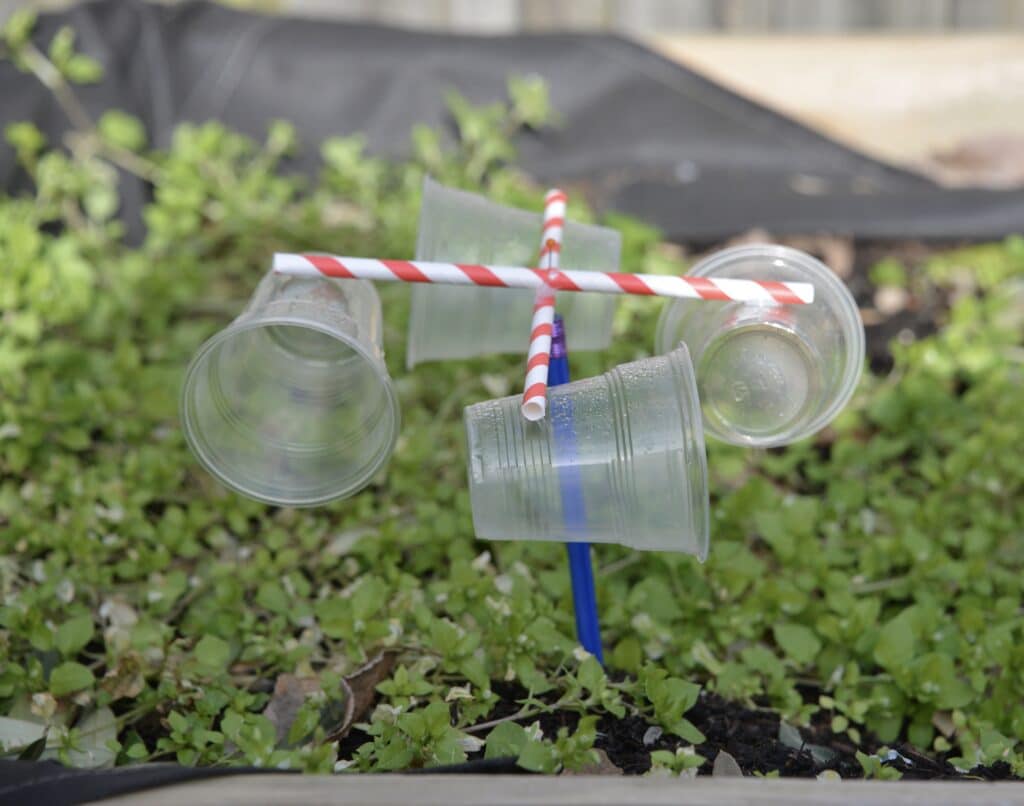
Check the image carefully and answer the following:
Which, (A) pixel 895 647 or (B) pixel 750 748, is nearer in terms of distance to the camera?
(B) pixel 750 748

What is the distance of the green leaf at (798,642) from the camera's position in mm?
1692

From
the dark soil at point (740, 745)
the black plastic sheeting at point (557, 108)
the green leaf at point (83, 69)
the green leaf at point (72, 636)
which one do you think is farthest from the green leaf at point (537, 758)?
the green leaf at point (83, 69)

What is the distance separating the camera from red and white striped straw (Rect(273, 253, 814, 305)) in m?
1.33

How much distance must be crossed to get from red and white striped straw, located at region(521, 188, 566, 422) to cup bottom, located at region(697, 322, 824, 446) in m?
0.22

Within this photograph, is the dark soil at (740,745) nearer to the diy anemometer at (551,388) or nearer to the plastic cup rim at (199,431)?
the diy anemometer at (551,388)

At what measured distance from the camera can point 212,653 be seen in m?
1.53

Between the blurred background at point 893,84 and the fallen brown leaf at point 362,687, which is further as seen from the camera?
the blurred background at point 893,84

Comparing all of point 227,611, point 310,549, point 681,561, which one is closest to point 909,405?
point 681,561

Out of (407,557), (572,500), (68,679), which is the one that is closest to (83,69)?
(407,557)

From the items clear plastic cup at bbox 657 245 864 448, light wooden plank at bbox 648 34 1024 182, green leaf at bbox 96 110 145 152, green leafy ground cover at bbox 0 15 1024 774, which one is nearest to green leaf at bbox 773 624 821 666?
green leafy ground cover at bbox 0 15 1024 774

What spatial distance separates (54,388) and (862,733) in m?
1.58

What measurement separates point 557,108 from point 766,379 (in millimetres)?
1814

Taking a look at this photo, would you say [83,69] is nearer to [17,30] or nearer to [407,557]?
[17,30]

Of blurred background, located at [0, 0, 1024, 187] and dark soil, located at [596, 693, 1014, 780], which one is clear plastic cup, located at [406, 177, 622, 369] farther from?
blurred background, located at [0, 0, 1024, 187]
